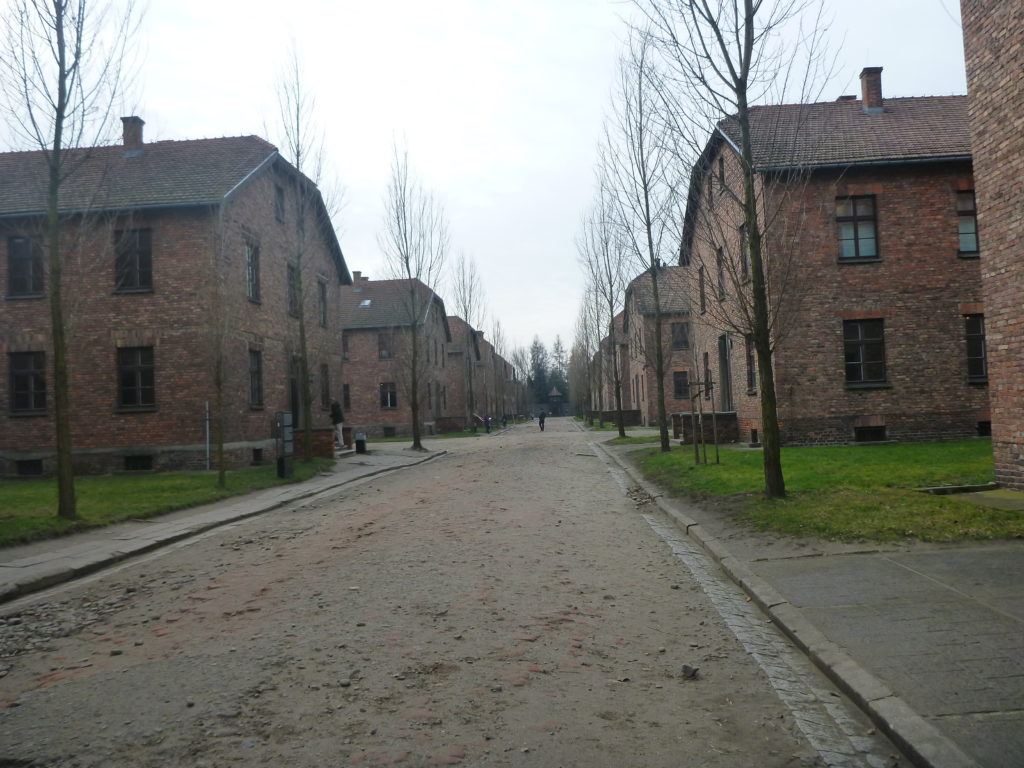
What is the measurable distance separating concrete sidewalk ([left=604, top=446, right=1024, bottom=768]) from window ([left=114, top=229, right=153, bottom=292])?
17815 mm

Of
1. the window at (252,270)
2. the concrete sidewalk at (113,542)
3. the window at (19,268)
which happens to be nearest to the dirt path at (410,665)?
the concrete sidewalk at (113,542)

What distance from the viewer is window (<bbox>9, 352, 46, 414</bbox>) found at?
2203cm

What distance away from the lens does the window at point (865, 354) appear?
21.0 meters

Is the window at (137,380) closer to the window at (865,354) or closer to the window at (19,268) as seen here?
the window at (19,268)

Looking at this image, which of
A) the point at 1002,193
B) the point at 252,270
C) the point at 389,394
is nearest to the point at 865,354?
the point at 1002,193

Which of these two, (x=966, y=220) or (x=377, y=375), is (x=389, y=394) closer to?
(x=377, y=375)

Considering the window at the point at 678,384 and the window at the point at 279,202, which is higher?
the window at the point at 279,202

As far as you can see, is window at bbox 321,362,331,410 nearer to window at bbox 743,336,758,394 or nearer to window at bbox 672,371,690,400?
window at bbox 743,336,758,394

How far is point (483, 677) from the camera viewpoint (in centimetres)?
461

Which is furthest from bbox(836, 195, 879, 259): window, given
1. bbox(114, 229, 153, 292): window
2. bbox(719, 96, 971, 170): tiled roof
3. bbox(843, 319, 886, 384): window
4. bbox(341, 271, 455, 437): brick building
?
bbox(341, 271, 455, 437): brick building

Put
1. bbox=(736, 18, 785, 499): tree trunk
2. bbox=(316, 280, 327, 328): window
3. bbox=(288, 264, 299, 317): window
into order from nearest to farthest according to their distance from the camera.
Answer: bbox=(736, 18, 785, 499): tree trunk → bbox=(288, 264, 299, 317): window → bbox=(316, 280, 327, 328): window

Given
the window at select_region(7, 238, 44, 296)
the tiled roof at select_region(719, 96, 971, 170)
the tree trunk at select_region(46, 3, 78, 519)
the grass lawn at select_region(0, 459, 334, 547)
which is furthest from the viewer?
the window at select_region(7, 238, 44, 296)

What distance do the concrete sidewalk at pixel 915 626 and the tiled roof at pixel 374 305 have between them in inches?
1663

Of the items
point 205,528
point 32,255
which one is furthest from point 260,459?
point 205,528
